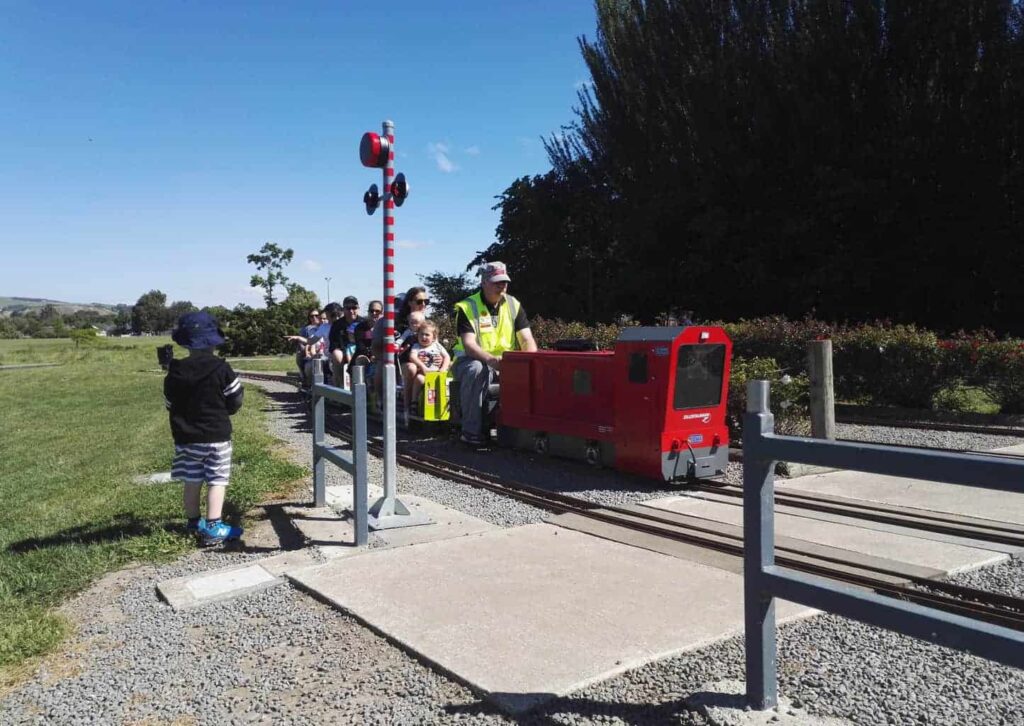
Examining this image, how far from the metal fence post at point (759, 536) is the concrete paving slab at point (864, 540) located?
90.2 inches

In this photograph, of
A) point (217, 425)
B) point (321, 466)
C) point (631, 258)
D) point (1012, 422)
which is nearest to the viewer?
point (217, 425)

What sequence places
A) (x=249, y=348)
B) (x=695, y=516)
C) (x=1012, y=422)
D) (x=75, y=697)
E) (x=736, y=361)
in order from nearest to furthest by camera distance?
(x=75, y=697) < (x=695, y=516) < (x=736, y=361) < (x=1012, y=422) < (x=249, y=348)

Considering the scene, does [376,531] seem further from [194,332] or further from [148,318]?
[148,318]

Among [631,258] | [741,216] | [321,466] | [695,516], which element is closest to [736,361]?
[695,516]

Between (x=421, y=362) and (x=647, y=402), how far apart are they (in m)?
4.12

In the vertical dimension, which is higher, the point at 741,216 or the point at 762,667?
the point at 741,216

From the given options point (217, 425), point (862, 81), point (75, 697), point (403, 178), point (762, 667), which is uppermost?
point (862, 81)

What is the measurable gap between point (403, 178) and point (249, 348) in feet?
144

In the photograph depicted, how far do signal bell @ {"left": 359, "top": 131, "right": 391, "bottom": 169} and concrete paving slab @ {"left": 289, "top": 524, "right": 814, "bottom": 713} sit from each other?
8.82 feet

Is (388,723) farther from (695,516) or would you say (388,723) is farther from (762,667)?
(695,516)

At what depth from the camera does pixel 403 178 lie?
5547mm

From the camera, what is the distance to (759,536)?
2680mm

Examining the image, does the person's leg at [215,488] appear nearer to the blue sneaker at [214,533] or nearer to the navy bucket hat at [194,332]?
the blue sneaker at [214,533]

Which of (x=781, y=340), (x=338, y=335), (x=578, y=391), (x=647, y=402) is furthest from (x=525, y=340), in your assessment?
(x=781, y=340)
